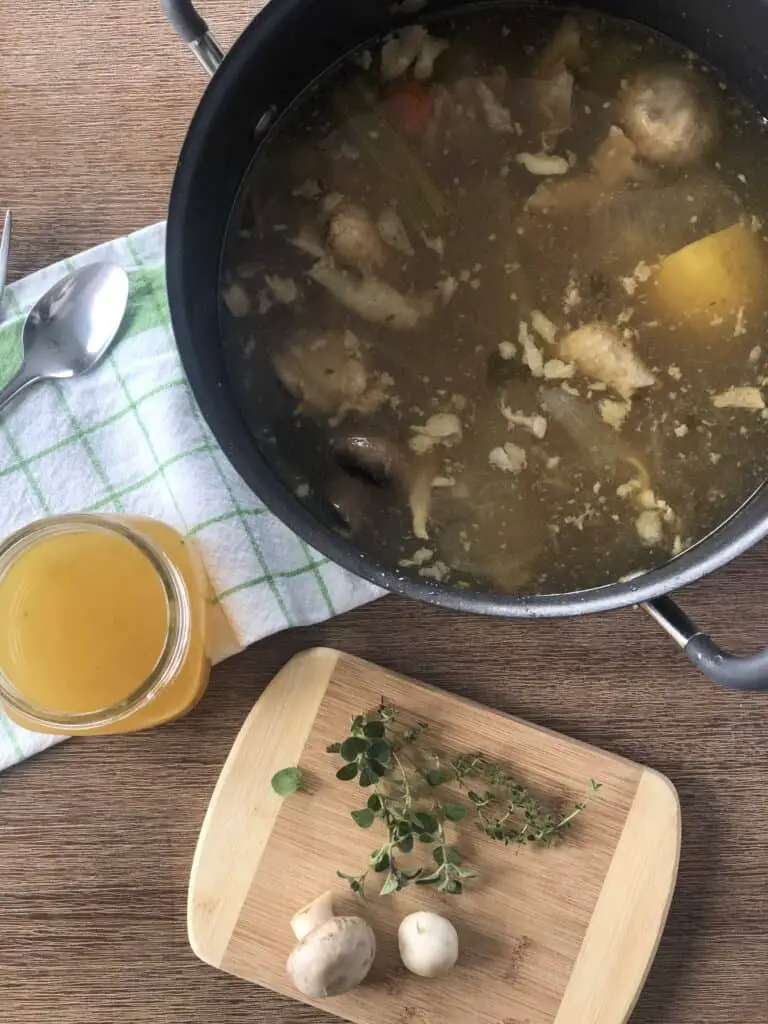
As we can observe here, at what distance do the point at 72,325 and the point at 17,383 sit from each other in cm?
9

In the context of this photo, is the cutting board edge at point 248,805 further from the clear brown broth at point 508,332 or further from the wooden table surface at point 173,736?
the clear brown broth at point 508,332

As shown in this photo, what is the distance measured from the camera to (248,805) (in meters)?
1.17

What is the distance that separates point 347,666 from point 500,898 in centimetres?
34

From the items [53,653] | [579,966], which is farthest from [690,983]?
[53,653]

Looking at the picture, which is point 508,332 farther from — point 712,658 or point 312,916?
point 312,916

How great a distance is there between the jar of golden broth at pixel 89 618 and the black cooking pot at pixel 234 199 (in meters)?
0.19

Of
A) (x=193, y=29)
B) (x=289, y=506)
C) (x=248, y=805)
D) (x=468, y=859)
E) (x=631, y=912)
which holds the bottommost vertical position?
(x=631, y=912)

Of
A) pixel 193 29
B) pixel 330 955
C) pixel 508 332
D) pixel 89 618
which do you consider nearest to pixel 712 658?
pixel 508 332

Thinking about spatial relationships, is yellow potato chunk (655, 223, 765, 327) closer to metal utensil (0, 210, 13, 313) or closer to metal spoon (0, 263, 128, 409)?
metal spoon (0, 263, 128, 409)

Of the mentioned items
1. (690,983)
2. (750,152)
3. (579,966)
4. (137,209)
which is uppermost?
(137,209)

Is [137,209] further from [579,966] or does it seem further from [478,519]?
[579,966]

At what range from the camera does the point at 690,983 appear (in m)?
1.20

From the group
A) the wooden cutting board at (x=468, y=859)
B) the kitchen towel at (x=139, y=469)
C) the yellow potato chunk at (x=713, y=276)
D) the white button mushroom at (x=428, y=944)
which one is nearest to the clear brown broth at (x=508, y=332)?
the yellow potato chunk at (x=713, y=276)

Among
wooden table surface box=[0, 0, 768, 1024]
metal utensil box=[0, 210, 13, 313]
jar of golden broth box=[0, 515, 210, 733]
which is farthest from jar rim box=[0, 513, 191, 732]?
metal utensil box=[0, 210, 13, 313]
